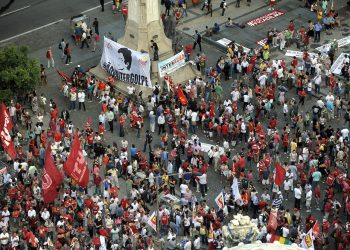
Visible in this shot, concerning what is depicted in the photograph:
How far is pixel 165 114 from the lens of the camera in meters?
55.4

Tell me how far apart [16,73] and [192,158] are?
1101cm

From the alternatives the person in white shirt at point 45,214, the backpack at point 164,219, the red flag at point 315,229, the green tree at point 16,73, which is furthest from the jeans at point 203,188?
the green tree at point 16,73

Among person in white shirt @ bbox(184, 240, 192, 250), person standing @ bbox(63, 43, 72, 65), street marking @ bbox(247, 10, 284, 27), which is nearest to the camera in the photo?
person in white shirt @ bbox(184, 240, 192, 250)

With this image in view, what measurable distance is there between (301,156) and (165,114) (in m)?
8.37

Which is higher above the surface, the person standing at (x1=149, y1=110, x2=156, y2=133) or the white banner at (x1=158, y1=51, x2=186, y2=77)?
the white banner at (x1=158, y1=51, x2=186, y2=77)

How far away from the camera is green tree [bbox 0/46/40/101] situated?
5428 cm

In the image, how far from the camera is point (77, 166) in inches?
1880

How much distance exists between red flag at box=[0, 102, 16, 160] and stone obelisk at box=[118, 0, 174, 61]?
35.9 feet

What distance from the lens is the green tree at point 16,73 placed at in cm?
5428

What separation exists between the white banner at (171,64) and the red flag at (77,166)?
39.4ft

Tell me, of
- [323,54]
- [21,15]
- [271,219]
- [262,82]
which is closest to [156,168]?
[271,219]

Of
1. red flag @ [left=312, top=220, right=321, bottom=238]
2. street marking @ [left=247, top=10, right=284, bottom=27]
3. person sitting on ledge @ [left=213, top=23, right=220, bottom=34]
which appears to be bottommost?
street marking @ [left=247, top=10, right=284, bottom=27]

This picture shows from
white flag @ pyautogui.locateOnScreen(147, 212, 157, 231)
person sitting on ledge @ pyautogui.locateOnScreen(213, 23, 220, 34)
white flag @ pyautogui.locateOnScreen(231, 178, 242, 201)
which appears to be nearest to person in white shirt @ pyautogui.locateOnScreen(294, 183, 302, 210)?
white flag @ pyautogui.locateOnScreen(231, 178, 242, 201)

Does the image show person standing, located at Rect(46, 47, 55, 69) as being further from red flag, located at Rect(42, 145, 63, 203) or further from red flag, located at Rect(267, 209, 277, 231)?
red flag, located at Rect(267, 209, 277, 231)
